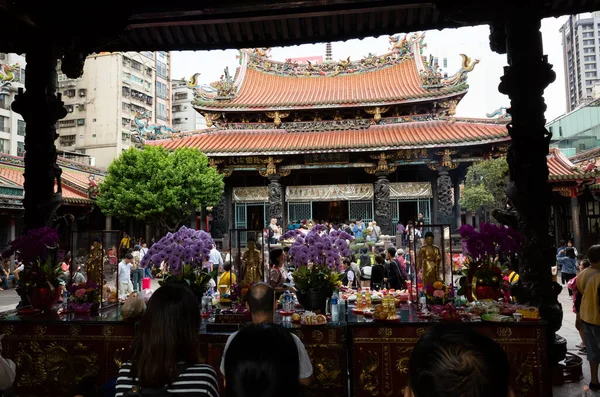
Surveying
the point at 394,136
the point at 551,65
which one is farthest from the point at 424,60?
the point at 551,65

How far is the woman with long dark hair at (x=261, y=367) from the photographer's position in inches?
54.9

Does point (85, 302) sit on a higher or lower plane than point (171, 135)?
lower

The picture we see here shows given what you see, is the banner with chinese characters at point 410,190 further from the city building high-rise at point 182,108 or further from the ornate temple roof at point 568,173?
the city building high-rise at point 182,108

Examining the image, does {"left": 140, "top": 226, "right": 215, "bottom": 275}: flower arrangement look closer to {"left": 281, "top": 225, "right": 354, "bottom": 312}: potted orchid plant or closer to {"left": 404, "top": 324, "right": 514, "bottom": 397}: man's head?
{"left": 281, "top": 225, "right": 354, "bottom": 312}: potted orchid plant

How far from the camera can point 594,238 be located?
1808 cm

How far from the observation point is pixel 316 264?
15.5ft

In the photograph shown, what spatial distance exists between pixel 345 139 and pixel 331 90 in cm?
373

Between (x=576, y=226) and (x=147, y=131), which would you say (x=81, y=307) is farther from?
(x=576, y=226)

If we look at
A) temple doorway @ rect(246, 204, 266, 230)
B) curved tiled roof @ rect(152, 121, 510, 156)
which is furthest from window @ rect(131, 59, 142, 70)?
temple doorway @ rect(246, 204, 266, 230)

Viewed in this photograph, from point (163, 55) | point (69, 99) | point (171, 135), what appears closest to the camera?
point (171, 135)

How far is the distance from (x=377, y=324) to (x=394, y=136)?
1548 centimetres

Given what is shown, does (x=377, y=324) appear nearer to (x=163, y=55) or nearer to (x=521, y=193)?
(x=521, y=193)

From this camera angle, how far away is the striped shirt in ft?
5.37

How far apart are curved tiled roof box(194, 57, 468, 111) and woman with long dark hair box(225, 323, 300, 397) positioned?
1843cm
